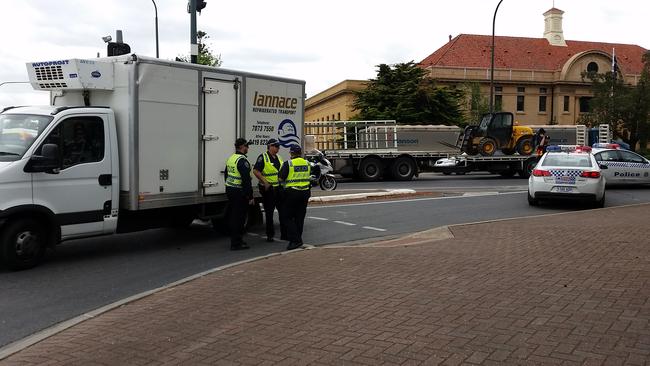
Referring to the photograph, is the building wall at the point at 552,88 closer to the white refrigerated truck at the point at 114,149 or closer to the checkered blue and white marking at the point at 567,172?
the checkered blue and white marking at the point at 567,172

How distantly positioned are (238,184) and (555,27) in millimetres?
81872

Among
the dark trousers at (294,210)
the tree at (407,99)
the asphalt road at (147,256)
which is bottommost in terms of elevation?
the asphalt road at (147,256)

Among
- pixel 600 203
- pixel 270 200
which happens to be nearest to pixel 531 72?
pixel 600 203

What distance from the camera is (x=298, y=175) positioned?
30.4ft

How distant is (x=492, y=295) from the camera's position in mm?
5840

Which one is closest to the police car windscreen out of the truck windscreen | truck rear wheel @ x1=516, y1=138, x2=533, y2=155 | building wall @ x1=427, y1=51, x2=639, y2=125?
the truck windscreen

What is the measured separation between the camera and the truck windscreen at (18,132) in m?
7.50

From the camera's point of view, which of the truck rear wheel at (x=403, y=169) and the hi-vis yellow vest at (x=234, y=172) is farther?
the truck rear wheel at (x=403, y=169)

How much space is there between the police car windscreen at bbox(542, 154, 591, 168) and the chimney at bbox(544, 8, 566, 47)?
71.7 meters

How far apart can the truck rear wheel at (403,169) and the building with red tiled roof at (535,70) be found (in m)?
44.9

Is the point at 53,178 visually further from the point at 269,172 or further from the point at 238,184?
the point at 269,172

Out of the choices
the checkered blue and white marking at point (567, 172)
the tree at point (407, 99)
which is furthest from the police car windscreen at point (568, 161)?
the tree at point (407, 99)

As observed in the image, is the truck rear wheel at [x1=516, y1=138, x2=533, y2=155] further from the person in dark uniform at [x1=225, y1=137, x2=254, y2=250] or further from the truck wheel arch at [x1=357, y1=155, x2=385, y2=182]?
the person in dark uniform at [x1=225, y1=137, x2=254, y2=250]

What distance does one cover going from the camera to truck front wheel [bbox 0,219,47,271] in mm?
7359
